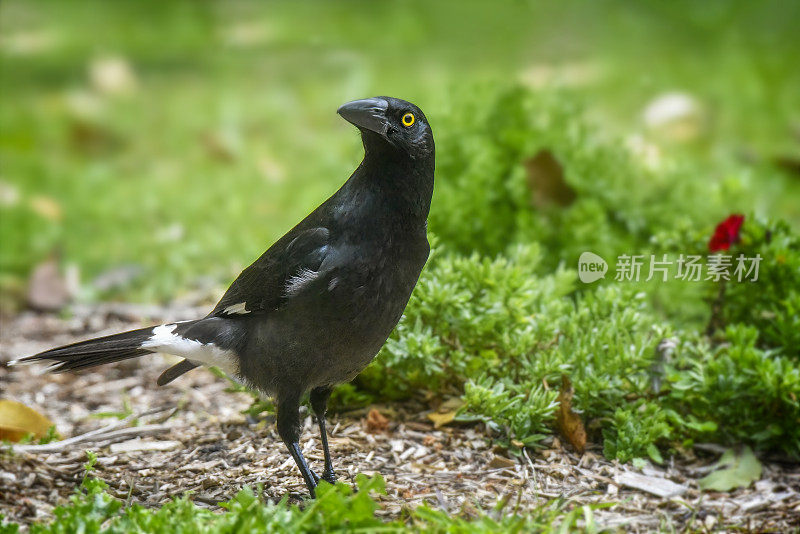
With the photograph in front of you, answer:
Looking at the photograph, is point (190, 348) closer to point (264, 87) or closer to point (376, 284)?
point (376, 284)

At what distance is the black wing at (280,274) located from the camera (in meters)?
2.80

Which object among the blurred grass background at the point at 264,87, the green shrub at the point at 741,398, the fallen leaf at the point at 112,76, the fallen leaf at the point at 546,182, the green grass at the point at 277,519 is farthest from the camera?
the fallen leaf at the point at 112,76

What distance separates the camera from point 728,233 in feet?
11.8

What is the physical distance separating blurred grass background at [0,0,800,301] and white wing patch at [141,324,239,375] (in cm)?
268

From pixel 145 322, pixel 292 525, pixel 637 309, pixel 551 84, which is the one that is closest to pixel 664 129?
pixel 551 84

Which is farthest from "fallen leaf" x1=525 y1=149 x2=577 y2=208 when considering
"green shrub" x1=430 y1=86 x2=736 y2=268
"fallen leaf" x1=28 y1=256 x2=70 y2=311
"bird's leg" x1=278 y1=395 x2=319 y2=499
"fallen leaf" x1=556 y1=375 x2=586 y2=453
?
"fallen leaf" x1=28 y1=256 x2=70 y2=311

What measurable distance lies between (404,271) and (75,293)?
127 inches

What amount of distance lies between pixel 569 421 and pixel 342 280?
112cm

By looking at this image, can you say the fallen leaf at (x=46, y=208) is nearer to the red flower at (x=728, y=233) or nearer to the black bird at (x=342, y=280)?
the black bird at (x=342, y=280)

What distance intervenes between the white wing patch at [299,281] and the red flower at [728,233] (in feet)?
6.03

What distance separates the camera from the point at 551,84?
215 inches

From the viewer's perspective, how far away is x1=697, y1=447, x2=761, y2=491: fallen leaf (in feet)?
10.2

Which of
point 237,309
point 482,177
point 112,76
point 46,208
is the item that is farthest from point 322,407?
point 112,76

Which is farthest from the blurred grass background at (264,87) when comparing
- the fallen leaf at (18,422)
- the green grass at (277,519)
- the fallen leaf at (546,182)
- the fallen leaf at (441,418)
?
the green grass at (277,519)
